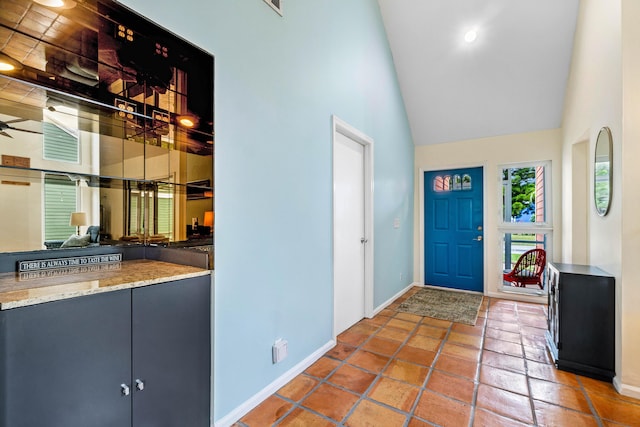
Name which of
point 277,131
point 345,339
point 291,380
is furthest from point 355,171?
point 291,380

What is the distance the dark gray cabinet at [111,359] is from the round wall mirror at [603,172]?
9.73 feet

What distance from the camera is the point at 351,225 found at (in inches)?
125

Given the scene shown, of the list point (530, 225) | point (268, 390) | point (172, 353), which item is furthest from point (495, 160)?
point (172, 353)

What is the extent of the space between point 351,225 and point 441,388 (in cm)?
165

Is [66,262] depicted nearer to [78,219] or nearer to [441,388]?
[78,219]

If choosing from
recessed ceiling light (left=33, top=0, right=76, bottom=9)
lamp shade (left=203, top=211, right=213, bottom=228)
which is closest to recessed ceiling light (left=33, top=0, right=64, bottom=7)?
recessed ceiling light (left=33, top=0, right=76, bottom=9)

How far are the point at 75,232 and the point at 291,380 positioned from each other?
5.46 feet

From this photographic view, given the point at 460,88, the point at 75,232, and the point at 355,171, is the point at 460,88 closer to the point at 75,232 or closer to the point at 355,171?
the point at 355,171

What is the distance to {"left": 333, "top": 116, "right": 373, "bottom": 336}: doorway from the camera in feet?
9.53

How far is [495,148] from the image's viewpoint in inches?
173

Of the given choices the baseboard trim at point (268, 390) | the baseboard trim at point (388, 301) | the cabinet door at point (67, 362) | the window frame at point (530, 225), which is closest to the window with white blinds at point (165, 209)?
the cabinet door at point (67, 362)

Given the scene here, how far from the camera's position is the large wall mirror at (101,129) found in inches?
46.2

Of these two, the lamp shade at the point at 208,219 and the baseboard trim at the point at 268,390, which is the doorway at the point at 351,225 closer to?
the baseboard trim at the point at 268,390

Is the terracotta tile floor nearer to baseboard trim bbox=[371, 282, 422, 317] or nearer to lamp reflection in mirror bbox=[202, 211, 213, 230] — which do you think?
baseboard trim bbox=[371, 282, 422, 317]
